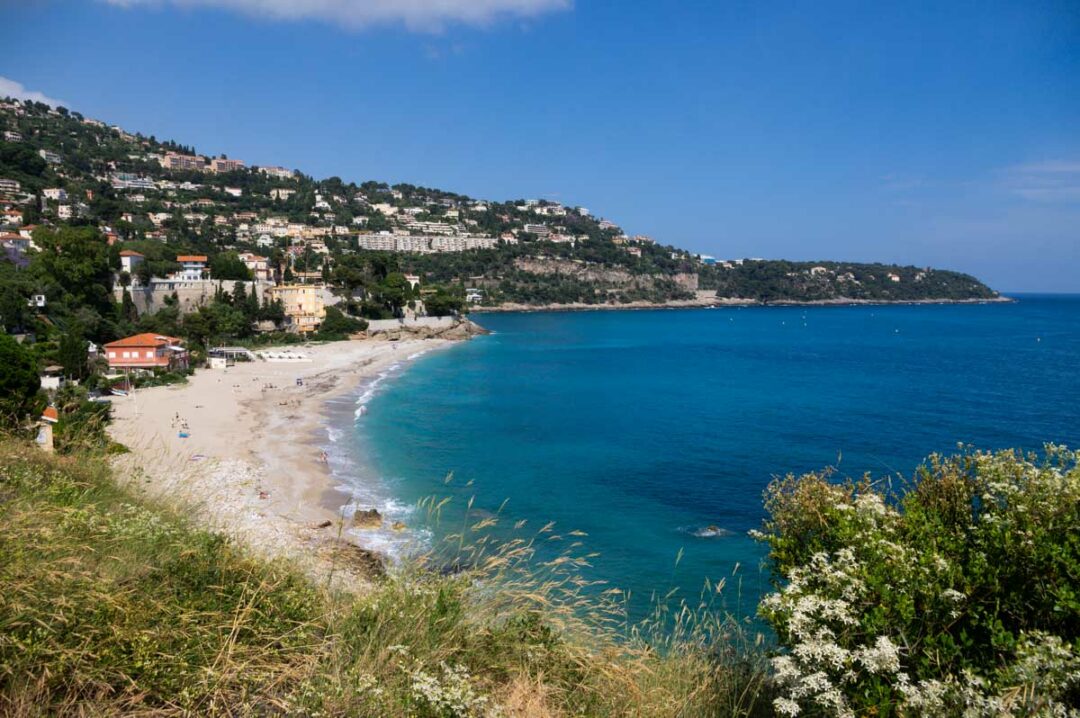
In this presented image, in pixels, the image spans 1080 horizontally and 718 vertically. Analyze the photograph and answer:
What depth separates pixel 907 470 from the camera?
57.6 ft

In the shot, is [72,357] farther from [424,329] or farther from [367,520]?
[424,329]

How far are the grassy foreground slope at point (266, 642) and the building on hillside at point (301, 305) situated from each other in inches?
2002

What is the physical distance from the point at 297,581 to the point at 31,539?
1.09 m

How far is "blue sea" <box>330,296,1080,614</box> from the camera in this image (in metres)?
13.6

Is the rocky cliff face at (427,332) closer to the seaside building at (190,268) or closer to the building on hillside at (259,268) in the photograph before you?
the building on hillside at (259,268)

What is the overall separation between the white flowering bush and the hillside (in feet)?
112

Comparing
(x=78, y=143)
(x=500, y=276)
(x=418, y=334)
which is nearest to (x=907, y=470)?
(x=418, y=334)

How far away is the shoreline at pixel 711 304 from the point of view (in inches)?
4203

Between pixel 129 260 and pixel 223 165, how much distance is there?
105188 millimetres

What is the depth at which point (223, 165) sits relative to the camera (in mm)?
132250

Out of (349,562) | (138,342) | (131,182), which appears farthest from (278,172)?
(349,562)

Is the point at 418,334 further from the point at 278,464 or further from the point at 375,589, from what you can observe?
the point at 375,589

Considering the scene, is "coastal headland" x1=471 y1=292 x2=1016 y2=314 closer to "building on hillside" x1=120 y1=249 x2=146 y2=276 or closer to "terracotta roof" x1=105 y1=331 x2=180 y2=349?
"building on hillside" x1=120 y1=249 x2=146 y2=276

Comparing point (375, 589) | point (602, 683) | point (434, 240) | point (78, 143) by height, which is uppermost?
point (78, 143)
